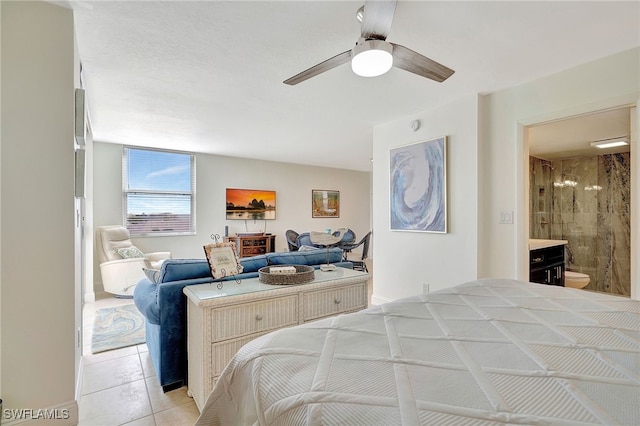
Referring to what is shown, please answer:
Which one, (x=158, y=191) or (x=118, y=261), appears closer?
(x=118, y=261)

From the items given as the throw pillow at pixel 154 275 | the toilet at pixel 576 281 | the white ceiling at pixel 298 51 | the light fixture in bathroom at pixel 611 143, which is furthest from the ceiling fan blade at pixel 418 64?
the toilet at pixel 576 281

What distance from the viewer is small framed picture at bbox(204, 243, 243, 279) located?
2066mm

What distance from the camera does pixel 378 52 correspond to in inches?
64.8

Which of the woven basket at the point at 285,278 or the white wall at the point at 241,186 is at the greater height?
the white wall at the point at 241,186

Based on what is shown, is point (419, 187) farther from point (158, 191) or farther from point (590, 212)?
point (158, 191)

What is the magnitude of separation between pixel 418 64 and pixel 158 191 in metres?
5.22

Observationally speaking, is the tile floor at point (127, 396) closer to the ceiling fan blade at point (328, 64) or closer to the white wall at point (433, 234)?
the ceiling fan blade at point (328, 64)

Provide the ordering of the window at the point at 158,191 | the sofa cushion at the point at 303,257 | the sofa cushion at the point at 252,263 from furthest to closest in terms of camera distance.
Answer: the window at the point at 158,191, the sofa cushion at the point at 303,257, the sofa cushion at the point at 252,263

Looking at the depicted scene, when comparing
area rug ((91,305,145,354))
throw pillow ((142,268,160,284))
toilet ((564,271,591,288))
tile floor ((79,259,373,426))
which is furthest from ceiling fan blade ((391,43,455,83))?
toilet ((564,271,591,288))

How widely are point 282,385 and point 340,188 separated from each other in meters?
7.75

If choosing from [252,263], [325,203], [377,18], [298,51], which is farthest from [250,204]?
[377,18]

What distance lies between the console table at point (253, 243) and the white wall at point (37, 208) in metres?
4.49

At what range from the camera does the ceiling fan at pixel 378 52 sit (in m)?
1.49

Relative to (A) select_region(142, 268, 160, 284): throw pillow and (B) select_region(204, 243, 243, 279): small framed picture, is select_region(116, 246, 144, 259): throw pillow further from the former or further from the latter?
(B) select_region(204, 243, 243, 279): small framed picture
